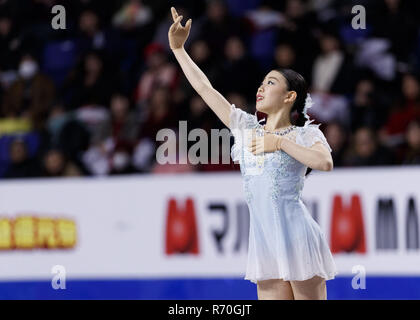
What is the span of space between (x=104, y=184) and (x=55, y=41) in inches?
129

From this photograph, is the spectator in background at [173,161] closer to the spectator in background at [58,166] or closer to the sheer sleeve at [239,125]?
the spectator in background at [58,166]

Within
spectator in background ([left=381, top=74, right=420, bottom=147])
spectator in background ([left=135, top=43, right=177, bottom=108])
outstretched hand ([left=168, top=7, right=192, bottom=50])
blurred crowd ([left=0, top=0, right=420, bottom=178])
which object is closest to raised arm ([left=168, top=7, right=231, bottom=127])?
outstretched hand ([left=168, top=7, right=192, bottom=50])

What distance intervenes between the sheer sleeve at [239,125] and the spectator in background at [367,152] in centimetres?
331

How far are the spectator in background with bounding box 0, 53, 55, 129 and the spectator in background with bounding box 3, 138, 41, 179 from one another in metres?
0.57

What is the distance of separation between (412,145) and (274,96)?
358 cm

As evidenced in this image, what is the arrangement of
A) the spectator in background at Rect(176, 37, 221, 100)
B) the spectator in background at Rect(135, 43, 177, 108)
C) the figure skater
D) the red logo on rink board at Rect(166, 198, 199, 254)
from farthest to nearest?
the spectator in background at Rect(135, 43, 177, 108) → the spectator in background at Rect(176, 37, 221, 100) → the red logo on rink board at Rect(166, 198, 199, 254) → the figure skater

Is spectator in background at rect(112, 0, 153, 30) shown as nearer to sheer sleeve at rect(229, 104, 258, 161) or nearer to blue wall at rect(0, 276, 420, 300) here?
blue wall at rect(0, 276, 420, 300)

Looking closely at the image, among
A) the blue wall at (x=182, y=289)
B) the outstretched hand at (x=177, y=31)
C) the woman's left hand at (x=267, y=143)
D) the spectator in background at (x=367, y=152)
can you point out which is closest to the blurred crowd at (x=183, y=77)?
the spectator in background at (x=367, y=152)

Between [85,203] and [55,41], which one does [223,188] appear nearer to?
[85,203]

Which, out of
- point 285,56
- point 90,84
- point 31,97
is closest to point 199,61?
point 285,56

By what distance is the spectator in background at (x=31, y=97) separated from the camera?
30.8 feet

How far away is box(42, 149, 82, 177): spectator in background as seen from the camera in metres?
8.21

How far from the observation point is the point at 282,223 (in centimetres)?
392

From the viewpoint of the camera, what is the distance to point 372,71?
8.35 meters
